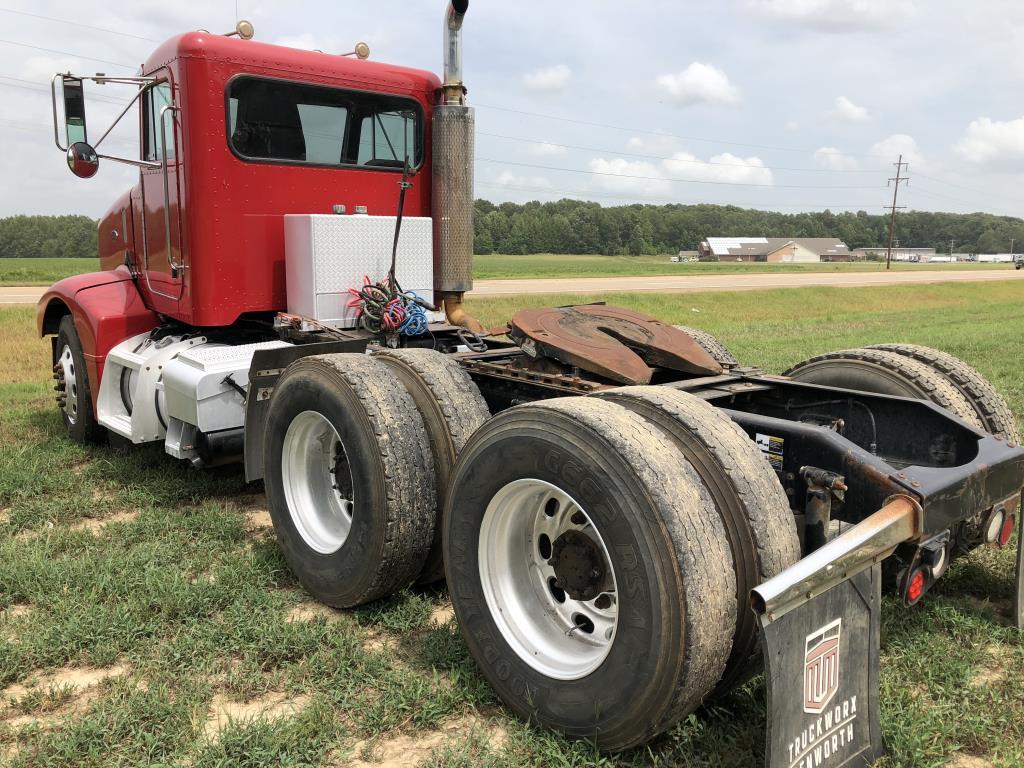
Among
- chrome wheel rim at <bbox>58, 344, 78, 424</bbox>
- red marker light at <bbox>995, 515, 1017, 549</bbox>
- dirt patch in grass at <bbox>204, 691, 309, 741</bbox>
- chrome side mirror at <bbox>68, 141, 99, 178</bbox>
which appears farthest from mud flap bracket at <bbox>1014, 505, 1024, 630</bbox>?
chrome wheel rim at <bbox>58, 344, 78, 424</bbox>

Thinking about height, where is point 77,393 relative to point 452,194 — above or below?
below

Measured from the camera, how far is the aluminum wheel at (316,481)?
3.97m

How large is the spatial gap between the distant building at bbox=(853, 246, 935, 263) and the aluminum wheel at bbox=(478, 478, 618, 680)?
134 metres

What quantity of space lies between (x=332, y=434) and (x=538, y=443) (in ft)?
5.53

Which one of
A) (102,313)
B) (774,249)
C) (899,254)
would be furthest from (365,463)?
(899,254)

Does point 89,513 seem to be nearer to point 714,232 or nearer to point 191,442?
point 191,442

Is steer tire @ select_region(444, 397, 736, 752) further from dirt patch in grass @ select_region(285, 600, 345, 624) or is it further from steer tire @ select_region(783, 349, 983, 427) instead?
steer tire @ select_region(783, 349, 983, 427)

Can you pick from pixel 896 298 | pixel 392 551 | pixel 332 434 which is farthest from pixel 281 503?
pixel 896 298

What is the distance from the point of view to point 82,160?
527 centimetres

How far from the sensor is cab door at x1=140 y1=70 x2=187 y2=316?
17.4 feet

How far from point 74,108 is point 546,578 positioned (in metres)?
4.37

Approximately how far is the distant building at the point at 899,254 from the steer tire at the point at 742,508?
439 ft

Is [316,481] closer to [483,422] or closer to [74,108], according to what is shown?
[483,422]

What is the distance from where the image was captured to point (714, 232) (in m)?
119
